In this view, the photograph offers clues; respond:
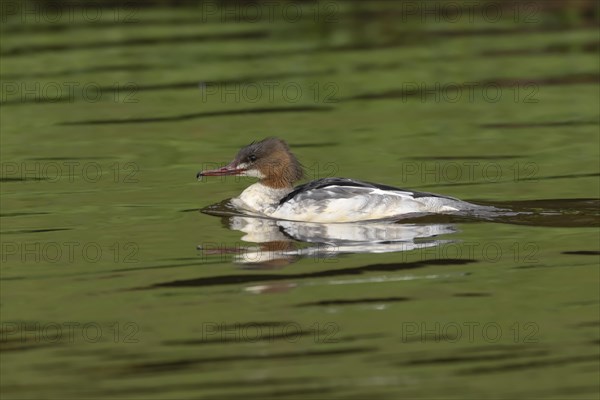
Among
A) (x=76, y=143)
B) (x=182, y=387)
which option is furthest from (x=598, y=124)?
(x=182, y=387)

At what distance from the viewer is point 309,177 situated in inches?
534

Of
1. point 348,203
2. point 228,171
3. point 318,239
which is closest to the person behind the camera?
point 318,239

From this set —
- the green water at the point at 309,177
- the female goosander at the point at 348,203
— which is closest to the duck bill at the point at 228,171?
the female goosander at the point at 348,203

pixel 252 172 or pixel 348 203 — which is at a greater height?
pixel 252 172

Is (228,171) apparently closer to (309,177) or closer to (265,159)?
(265,159)

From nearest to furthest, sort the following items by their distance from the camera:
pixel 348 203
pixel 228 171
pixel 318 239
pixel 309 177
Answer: pixel 318 239 < pixel 348 203 < pixel 228 171 < pixel 309 177

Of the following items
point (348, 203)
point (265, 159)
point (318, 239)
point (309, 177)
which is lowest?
point (318, 239)

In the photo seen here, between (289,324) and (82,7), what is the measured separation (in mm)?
17753

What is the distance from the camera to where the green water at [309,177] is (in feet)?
25.5

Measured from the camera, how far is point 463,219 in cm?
1127

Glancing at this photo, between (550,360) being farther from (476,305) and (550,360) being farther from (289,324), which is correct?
(289,324)

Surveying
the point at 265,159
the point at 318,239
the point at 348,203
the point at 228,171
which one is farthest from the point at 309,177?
the point at 318,239

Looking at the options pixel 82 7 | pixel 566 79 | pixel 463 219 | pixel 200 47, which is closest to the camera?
pixel 463 219

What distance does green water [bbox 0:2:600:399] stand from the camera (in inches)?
306
